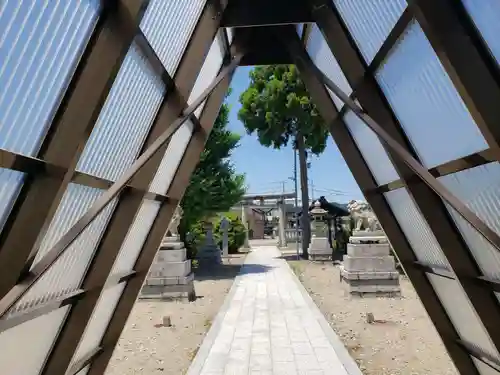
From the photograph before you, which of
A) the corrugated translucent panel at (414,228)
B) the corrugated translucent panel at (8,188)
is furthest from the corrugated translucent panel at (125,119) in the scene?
the corrugated translucent panel at (414,228)

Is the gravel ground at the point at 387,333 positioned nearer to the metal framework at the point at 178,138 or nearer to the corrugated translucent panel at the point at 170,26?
the metal framework at the point at 178,138

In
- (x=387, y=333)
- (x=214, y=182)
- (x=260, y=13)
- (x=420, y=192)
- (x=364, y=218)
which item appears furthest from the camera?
(x=214, y=182)

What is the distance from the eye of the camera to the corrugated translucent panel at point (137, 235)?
16.2 feet

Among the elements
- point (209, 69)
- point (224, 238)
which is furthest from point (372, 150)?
point (224, 238)

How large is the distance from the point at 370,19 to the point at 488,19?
1391mm

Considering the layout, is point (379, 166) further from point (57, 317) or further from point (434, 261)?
point (57, 317)

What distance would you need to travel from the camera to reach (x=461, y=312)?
466cm

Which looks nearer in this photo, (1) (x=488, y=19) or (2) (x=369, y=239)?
(1) (x=488, y=19)

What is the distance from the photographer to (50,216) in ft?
8.32

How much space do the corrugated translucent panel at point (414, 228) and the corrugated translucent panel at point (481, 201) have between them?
2.18 ft

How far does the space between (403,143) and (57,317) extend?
323 cm

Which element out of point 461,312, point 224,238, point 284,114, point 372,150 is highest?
point 284,114

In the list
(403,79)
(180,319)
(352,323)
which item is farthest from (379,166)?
(180,319)

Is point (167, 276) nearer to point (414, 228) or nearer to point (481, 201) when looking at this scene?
point (414, 228)
